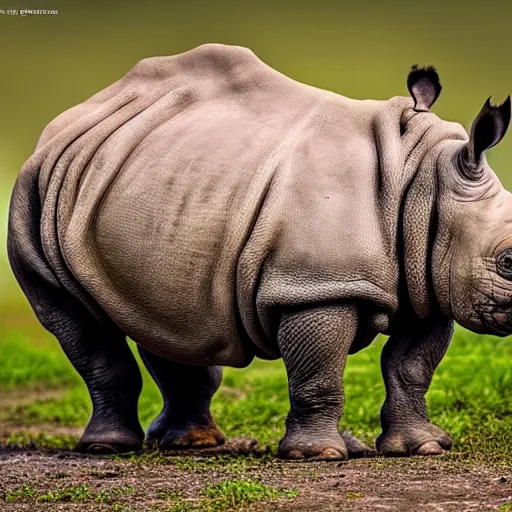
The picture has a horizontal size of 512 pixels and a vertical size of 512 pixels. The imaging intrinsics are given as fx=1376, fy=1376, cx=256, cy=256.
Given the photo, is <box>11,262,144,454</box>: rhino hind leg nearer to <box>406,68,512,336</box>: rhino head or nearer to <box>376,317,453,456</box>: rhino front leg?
<box>376,317,453,456</box>: rhino front leg

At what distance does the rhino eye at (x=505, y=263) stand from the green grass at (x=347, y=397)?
110 centimetres

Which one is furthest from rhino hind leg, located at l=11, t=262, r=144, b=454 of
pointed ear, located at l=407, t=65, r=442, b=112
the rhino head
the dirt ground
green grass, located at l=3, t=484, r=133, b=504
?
pointed ear, located at l=407, t=65, r=442, b=112

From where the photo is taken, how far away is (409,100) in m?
8.27

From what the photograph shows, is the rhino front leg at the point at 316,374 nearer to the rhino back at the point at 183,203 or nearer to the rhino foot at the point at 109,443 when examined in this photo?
the rhino back at the point at 183,203

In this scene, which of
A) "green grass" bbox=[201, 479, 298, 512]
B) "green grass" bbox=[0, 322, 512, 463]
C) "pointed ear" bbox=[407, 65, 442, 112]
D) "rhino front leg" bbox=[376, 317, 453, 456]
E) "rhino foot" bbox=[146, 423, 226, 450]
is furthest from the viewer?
"green grass" bbox=[0, 322, 512, 463]

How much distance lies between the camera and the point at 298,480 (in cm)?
711

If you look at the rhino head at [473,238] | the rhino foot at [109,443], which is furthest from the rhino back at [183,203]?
the rhino head at [473,238]

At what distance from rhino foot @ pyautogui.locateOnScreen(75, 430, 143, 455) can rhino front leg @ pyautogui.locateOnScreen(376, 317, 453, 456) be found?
1.64 m

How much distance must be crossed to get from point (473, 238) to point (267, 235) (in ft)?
3.76

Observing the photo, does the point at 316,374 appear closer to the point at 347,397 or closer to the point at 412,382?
the point at 412,382

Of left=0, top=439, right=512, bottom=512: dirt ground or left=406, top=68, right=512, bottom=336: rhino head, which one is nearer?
left=0, top=439, right=512, bottom=512: dirt ground

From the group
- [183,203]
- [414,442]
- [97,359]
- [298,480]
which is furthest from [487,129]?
[97,359]

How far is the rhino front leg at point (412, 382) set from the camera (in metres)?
8.23

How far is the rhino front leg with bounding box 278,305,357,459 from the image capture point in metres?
7.64
